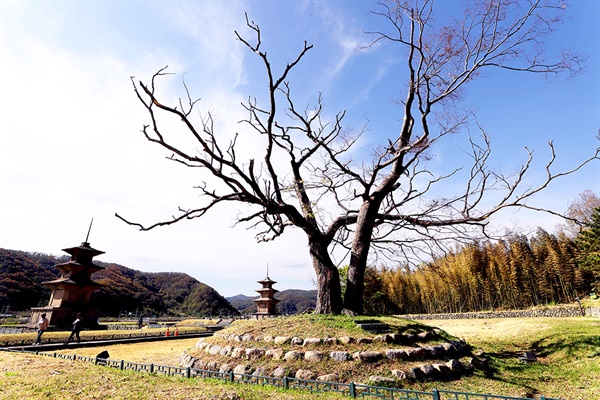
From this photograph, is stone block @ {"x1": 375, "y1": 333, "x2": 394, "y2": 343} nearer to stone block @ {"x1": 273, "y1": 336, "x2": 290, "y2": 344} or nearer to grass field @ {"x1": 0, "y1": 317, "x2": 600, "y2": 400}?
grass field @ {"x1": 0, "y1": 317, "x2": 600, "y2": 400}

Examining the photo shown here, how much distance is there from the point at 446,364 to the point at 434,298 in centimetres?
3210

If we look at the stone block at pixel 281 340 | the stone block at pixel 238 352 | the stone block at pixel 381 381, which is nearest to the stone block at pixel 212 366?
the stone block at pixel 238 352

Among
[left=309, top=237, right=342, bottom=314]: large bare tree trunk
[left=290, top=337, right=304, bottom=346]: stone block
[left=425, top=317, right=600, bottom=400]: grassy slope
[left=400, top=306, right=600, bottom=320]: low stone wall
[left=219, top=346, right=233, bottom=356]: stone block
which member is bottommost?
[left=425, top=317, right=600, bottom=400]: grassy slope

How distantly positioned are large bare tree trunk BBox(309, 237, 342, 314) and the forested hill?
76.3ft

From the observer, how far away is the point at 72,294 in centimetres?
2428

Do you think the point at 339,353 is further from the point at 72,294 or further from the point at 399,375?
the point at 72,294

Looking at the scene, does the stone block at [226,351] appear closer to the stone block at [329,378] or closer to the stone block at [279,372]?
the stone block at [279,372]

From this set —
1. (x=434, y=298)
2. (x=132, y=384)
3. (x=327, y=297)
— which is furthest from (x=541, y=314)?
(x=132, y=384)

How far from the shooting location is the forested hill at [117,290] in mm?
46688

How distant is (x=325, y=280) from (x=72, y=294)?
2392 cm

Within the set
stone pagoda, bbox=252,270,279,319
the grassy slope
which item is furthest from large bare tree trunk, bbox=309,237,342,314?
stone pagoda, bbox=252,270,279,319

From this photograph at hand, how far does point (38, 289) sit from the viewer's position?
160 feet

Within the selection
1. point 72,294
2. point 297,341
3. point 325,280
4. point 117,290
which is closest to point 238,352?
point 297,341

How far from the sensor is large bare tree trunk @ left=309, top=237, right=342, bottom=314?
11.2 meters
